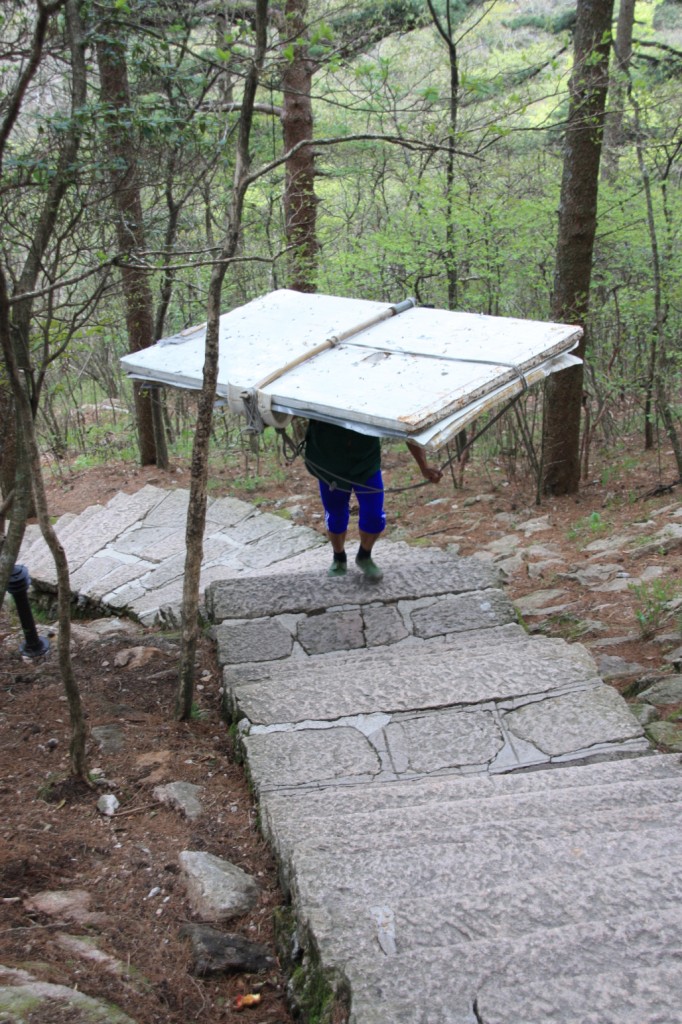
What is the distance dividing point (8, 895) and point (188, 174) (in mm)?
7103

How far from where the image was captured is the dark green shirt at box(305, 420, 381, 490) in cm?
504

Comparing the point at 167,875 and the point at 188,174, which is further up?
the point at 188,174

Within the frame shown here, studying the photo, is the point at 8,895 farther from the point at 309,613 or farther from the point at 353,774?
the point at 309,613

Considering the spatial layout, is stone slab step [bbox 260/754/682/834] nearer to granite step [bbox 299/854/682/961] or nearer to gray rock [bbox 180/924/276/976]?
gray rock [bbox 180/924/276/976]

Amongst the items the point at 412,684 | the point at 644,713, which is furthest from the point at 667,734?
the point at 412,684

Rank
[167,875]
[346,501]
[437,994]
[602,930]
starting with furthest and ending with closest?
[346,501] → [167,875] → [602,930] → [437,994]

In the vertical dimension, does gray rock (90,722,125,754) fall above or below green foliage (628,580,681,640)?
above

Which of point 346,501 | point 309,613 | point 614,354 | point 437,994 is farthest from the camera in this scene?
point 614,354

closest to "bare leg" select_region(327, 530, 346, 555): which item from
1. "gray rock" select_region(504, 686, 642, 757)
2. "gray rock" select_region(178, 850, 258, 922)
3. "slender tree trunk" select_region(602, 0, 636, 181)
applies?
"gray rock" select_region(504, 686, 642, 757)

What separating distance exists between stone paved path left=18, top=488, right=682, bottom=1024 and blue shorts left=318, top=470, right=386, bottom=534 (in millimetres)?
384

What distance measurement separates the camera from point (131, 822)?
3.13 m

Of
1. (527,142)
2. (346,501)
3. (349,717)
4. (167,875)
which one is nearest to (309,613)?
(346,501)

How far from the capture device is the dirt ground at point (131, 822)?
7.35ft

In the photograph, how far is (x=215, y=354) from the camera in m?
3.69
